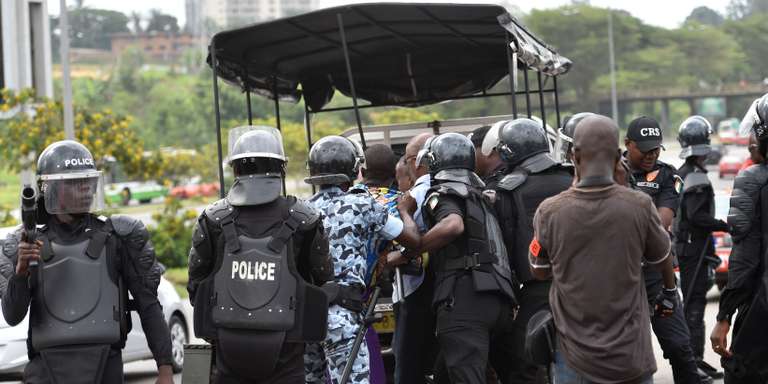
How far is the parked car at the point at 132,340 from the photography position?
33.4 ft

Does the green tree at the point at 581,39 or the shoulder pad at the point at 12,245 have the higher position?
the green tree at the point at 581,39

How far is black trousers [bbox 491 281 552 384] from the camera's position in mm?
6516

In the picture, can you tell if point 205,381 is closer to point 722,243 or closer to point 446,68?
point 446,68

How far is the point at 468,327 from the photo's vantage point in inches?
255

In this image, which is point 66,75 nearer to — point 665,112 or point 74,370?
point 74,370

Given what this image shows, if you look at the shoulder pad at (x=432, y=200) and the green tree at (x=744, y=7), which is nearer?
the shoulder pad at (x=432, y=200)

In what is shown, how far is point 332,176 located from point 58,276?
5.18ft

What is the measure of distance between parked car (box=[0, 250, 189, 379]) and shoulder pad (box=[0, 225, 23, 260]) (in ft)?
10.5

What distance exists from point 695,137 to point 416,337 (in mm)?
3559

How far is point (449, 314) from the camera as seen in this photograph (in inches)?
257

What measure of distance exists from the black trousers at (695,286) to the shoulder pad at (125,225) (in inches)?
215

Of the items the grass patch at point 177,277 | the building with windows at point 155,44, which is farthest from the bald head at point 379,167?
the building with windows at point 155,44

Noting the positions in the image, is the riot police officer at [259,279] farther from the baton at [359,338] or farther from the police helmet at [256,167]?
the baton at [359,338]

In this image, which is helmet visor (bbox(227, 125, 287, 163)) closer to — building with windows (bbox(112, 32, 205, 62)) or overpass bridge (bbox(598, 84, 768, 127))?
overpass bridge (bbox(598, 84, 768, 127))
